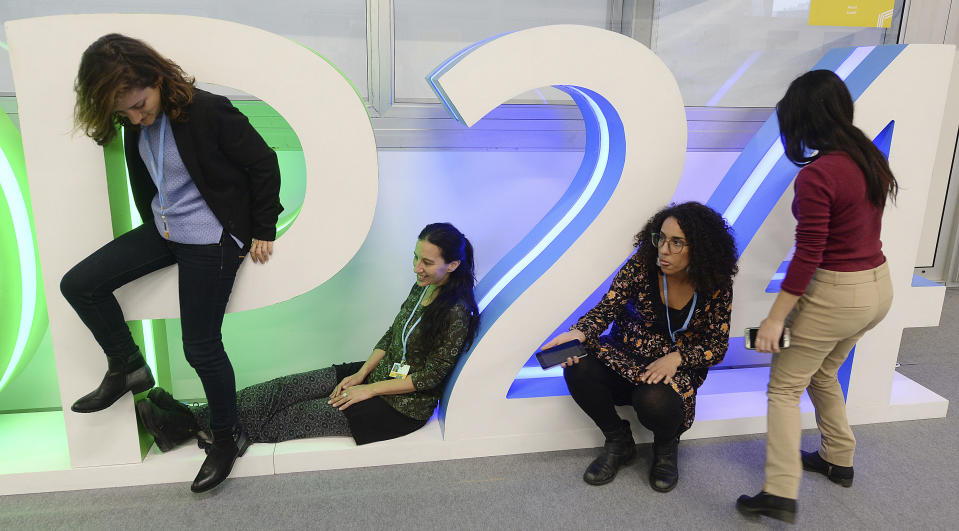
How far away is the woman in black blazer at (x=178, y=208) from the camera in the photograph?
66.3 inches

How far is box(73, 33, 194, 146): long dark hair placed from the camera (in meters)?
1.63

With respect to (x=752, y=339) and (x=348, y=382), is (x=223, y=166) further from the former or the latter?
(x=752, y=339)

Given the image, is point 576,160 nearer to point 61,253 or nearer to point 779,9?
point 779,9

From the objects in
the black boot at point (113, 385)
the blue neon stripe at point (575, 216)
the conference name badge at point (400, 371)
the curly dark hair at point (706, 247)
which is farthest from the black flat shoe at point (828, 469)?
the black boot at point (113, 385)

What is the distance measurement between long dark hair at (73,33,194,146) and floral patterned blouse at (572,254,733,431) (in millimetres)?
1486

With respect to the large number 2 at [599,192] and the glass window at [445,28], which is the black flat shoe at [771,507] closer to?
the large number 2 at [599,192]

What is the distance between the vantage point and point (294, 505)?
210 cm

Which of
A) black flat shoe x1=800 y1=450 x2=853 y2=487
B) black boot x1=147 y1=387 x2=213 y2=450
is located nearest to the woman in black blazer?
black boot x1=147 y1=387 x2=213 y2=450

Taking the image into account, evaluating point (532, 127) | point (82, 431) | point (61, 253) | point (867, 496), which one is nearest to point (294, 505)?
point (82, 431)

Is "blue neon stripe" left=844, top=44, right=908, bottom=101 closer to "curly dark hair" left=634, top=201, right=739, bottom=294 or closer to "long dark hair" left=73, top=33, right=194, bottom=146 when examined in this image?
"curly dark hair" left=634, top=201, right=739, bottom=294

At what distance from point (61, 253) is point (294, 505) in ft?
3.59

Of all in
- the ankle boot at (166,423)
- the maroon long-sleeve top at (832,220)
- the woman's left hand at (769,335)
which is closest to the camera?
the maroon long-sleeve top at (832,220)

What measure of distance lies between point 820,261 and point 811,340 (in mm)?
268

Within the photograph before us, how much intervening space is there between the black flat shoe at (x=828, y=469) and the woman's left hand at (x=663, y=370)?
0.68 metres
